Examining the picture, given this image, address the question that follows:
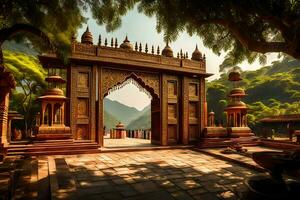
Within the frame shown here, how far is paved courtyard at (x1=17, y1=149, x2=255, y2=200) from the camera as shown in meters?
5.86

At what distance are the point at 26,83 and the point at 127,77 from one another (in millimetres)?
15068

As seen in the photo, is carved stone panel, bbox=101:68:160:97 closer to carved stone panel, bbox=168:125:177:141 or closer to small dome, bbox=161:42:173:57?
small dome, bbox=161:42:173:57

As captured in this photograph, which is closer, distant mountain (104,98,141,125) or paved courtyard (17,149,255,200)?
paved courtyard (17,149,255,200)

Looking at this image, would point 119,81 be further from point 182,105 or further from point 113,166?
point 113,166

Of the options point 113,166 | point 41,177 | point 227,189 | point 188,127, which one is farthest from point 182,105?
point 41,177

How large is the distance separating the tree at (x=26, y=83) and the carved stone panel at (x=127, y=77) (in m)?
13.1

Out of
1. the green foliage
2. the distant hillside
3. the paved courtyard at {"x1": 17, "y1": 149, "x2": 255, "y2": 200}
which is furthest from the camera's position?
the distant hillside

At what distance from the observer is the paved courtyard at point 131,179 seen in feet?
19.2

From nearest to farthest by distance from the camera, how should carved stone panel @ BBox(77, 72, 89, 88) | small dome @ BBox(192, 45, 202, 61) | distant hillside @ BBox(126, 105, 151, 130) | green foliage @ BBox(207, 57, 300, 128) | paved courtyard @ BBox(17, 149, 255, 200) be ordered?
paved courtyard @ BBox(17, 149, 255, 200) → carved stone panel @ BBox(77, 72, 89, 88) → small dome @ BBox(192, 45, 202, 61) → green foliage @ BBox(207, 57, 300, 128) → distant hillside @ BBox(126, 105, 151, 130)

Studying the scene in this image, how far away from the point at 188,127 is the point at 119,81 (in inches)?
197

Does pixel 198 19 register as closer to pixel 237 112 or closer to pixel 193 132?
pixel 193 132

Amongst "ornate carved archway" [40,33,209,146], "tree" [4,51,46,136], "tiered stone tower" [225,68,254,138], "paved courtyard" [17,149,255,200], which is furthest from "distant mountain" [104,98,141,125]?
"paved courtyard" [17,149,255,200]

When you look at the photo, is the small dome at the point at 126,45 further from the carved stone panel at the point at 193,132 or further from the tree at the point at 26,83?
the tree at the point at 26,83

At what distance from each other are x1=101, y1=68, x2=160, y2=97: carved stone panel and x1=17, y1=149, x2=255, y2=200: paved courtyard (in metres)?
4.45
